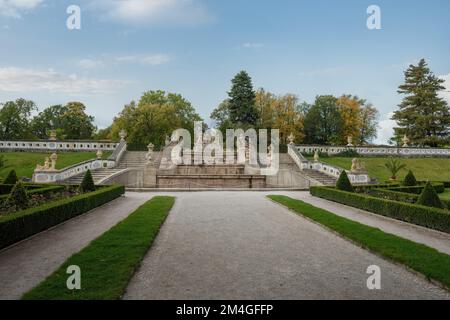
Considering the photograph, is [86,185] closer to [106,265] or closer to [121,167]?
[106,265]

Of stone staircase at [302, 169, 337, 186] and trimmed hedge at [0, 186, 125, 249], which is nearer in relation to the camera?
trimmed hedge at [0, 186, 125, 249]

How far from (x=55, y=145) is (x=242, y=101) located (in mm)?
29425

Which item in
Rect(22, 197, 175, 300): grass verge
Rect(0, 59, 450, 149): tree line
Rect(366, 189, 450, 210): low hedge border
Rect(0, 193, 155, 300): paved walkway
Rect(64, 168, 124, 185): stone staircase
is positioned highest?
Rect(0, 59, 450, 149): tree line

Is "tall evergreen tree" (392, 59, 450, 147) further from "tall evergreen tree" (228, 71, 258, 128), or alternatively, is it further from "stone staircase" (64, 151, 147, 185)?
"stone staircase" (64, 151, 147, 185)

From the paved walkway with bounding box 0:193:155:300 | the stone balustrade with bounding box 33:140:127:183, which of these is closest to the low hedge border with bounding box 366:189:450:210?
the paved walkway with bounding box 0:193:155:300

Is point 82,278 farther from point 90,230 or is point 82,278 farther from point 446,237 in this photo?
point 446,237

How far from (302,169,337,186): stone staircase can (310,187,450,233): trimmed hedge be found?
32.4 feet

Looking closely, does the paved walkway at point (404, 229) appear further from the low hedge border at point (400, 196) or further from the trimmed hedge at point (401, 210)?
the low hedge border at point (400, 196)

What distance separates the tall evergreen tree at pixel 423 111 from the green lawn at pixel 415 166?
10.8 meters

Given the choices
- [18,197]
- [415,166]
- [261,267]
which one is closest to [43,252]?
[18,197]

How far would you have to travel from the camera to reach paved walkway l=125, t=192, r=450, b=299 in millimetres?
5379

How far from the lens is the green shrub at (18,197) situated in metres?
11.1

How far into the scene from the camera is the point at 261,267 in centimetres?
669
